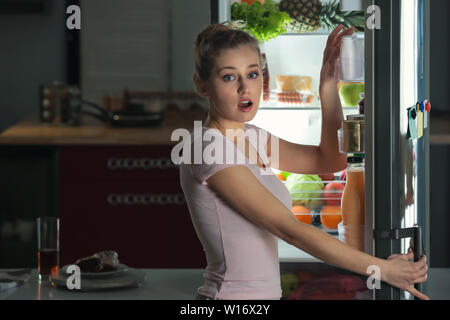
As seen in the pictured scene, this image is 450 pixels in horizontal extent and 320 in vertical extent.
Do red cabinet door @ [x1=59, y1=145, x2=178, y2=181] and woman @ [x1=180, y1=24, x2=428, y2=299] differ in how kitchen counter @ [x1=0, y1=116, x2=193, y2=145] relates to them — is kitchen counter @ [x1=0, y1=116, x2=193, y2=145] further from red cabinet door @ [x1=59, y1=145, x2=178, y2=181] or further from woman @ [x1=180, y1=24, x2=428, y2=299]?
woman @ [x1=180, y1=24, x2=428, y2=299]

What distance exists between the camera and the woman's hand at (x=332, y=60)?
1.61 m

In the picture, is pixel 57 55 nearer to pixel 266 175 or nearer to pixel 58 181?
pixel 58 181

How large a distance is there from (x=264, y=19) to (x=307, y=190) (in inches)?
19.2

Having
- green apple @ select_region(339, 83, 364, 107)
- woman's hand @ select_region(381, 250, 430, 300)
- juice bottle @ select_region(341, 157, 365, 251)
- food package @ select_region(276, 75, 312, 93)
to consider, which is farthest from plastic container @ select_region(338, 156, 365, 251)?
food package @ select_region(276, 75, 312, 93)

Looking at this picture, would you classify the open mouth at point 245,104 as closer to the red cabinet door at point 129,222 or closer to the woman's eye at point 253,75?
the woman's eye at point 253,75

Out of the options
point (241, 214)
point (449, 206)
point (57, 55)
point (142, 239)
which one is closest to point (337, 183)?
point (241, 214)

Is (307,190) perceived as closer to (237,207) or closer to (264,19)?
(264,19)

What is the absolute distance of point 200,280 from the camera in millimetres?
1668

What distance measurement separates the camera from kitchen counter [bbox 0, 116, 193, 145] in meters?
3.16

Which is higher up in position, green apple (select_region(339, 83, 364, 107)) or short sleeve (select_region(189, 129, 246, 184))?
green apple (select_region(339, 83, 364, 107))

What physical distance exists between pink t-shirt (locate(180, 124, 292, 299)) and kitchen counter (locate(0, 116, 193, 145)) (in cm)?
181

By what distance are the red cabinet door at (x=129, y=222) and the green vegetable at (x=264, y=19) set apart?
4.38 feet

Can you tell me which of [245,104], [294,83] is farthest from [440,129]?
[245,104]
